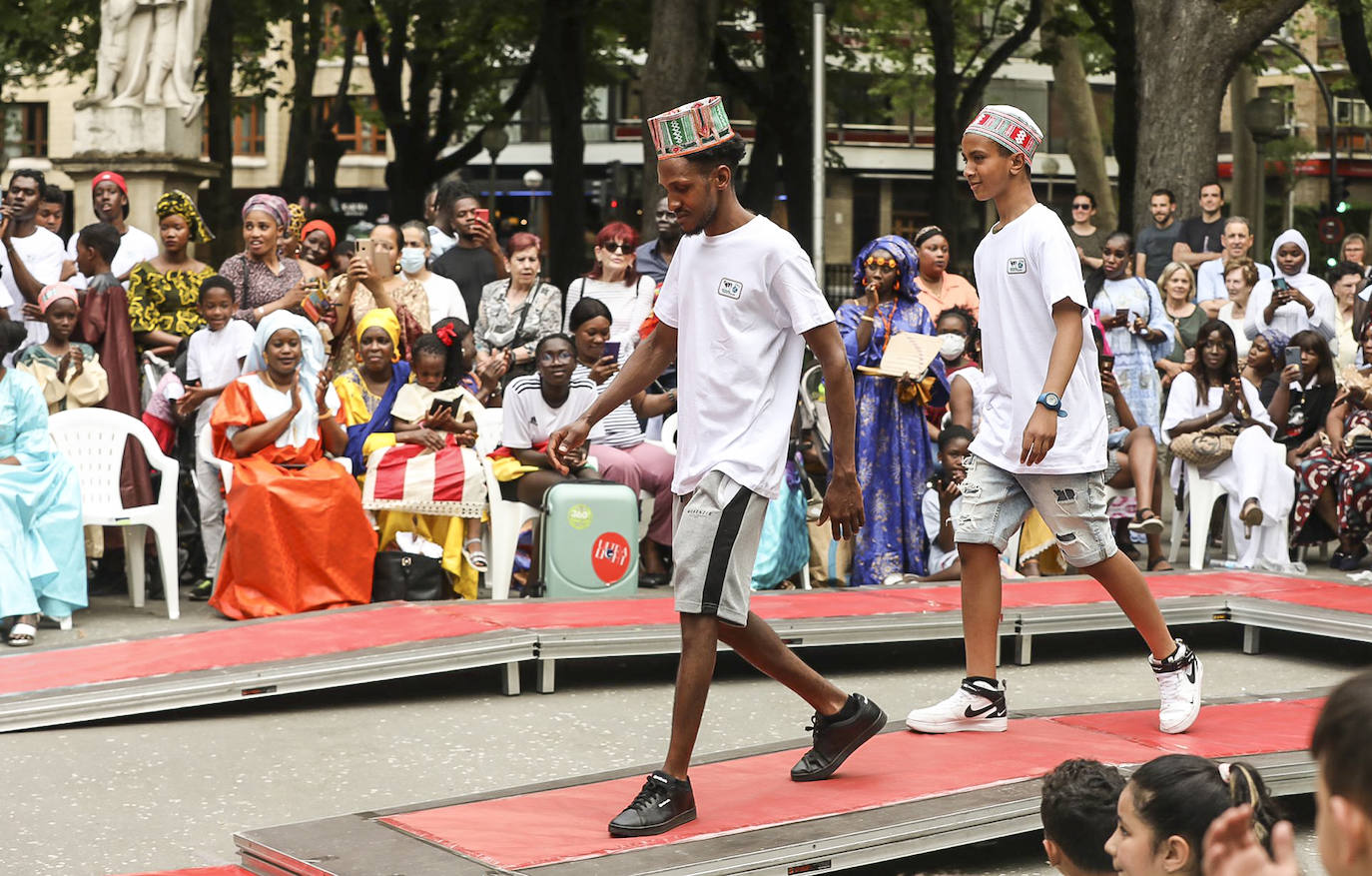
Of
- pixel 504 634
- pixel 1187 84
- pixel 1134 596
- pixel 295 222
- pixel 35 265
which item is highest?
pixel 1187 84

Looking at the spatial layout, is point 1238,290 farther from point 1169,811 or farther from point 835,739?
point 1169,811

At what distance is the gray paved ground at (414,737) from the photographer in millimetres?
5602

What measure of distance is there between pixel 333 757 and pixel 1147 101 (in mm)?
12164

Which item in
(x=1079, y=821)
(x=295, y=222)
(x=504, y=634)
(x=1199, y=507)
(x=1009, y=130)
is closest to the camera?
(x=1079, y=821)

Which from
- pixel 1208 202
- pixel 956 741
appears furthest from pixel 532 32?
pixel 956 741

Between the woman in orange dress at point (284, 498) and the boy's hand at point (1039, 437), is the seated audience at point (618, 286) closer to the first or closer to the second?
the woman in orange dress at point (284, 498)

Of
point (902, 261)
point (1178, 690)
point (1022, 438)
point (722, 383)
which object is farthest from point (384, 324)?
point (1178, 690)

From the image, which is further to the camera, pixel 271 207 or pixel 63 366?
pixel 271 207

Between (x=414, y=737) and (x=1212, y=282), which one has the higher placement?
(x=1212, y=282)

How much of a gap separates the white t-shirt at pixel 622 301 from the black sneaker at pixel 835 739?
546 cm

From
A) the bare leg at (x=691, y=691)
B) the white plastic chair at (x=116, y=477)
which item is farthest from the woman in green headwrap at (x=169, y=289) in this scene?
the bare leg at (x=691, y=691)

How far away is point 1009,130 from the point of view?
581 cm

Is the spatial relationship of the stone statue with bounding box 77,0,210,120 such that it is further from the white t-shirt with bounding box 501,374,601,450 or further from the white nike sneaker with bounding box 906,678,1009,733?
the white nike sneaker with bounding box 906,678,1009,733

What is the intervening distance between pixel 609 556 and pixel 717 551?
428cm
